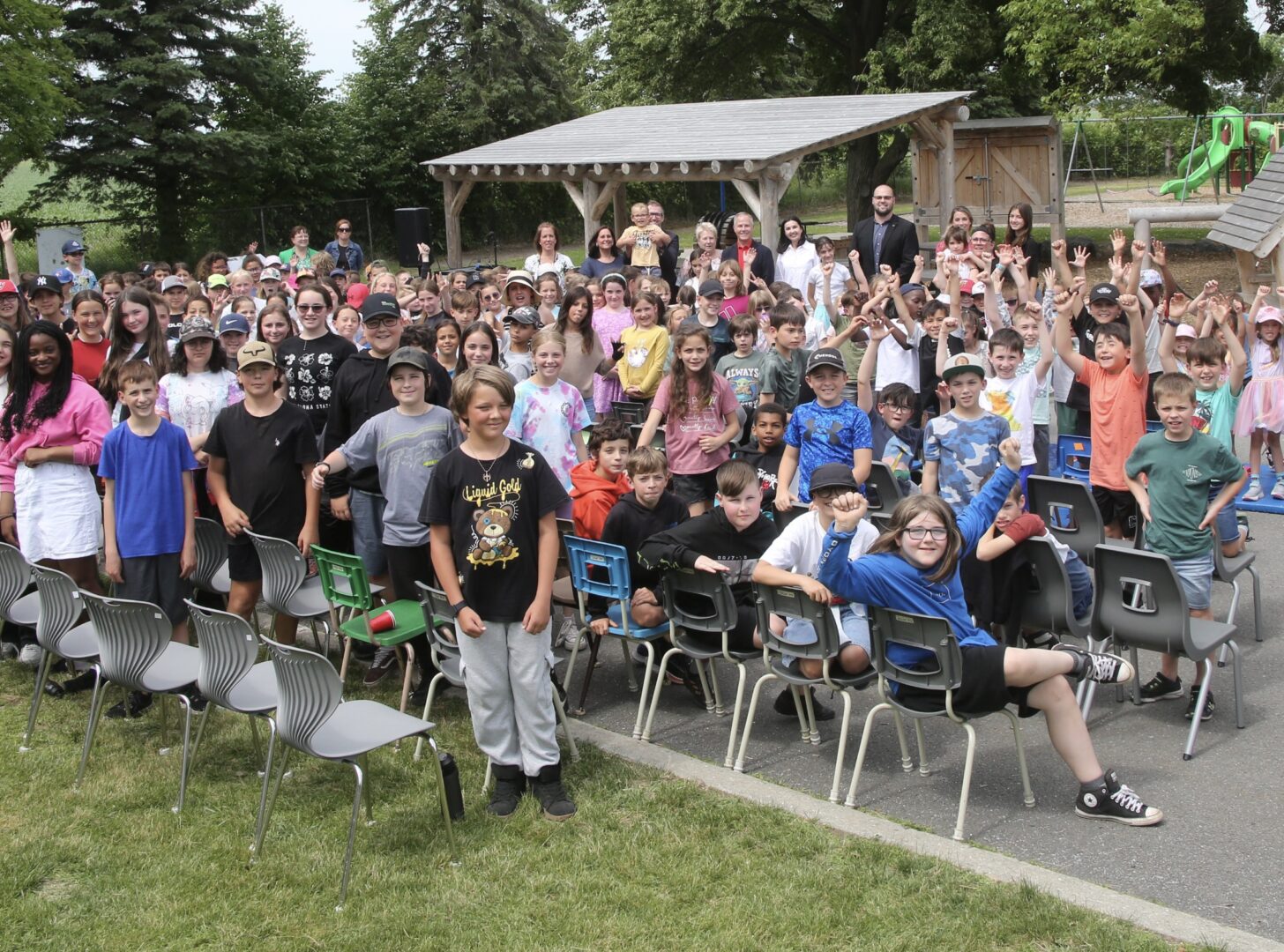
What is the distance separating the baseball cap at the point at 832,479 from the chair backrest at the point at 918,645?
0.69 metres

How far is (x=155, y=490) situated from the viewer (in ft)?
23.8

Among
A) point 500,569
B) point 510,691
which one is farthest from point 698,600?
point 500,569

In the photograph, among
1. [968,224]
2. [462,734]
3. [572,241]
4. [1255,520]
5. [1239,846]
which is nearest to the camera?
[1239,846]

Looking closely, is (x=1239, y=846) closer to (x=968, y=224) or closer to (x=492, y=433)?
(x=492, y=433)

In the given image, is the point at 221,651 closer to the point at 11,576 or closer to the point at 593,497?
the point at 11,576

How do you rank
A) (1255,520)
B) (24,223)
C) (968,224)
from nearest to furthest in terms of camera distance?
(1255,520)
(968,224)
(24,223)

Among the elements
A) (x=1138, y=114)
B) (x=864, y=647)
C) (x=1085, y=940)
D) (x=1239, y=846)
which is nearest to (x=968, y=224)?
(x=864, y=647)

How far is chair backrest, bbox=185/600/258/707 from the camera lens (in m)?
5.91

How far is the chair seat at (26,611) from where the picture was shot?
7.55 metres

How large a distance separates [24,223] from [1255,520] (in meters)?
27.9

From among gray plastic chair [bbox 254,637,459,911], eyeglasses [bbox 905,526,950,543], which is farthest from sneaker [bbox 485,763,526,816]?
eyeglasses [bbox 905,526,950,543]

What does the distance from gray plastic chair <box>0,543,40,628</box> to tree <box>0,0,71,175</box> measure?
2237 centimetres

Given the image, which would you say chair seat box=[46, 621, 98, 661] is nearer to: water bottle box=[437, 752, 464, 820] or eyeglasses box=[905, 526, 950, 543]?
water bottle box=[437, 752, 464, 820]

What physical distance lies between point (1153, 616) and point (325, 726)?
3.83m
